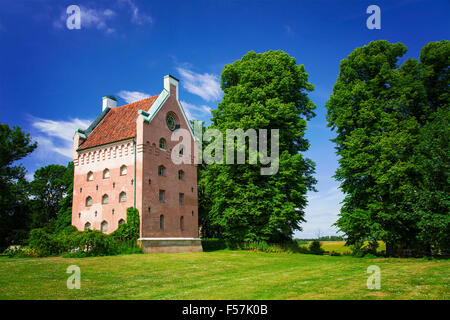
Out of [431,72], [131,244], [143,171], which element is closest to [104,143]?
[143,171]

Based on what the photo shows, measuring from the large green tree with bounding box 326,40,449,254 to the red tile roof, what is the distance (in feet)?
62.9

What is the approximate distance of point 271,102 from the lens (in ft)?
101

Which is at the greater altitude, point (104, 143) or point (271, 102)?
point (271, 102)

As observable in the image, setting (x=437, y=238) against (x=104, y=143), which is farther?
(x=104, y=143)

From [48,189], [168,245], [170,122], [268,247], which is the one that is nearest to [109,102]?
[170,122]

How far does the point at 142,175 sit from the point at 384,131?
69.0 feet

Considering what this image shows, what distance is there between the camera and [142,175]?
96.2ft

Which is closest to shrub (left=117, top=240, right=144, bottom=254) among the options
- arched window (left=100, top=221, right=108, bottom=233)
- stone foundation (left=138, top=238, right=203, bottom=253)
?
stone foundation (left=138, top=238, right=203, bottom=253)

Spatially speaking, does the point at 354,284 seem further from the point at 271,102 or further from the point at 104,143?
the point at 104,143

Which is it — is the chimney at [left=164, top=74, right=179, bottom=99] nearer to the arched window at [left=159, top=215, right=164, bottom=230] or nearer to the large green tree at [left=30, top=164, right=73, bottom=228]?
the arched window at [left=159, top=215, right=164, bottom=230]

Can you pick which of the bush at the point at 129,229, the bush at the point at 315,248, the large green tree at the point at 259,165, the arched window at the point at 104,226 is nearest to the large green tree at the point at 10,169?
the arched window at the point at 104,226

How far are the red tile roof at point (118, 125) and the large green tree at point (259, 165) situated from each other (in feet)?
27.6

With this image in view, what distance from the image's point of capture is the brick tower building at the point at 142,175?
29812 millimetres
